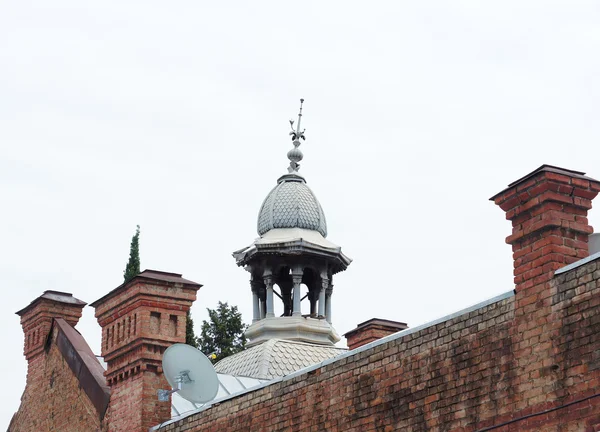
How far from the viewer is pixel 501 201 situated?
1345 cm

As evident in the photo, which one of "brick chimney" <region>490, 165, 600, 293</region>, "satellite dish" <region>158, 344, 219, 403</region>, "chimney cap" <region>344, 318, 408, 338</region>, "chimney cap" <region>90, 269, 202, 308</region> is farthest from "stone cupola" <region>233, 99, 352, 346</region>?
"brick chimney" <region>490, 165, 600, 293</region>

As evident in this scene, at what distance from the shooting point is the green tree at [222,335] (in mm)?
49375

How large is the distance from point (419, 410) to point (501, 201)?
267 cm

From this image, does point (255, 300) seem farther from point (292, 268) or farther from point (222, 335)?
point (222, 335)

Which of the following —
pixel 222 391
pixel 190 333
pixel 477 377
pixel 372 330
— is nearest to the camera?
pixel 477 377

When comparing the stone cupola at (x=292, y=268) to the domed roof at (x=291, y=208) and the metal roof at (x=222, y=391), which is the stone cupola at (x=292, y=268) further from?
the metal roof at (x=222, y=391)

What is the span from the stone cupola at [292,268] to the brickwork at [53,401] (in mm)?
9909

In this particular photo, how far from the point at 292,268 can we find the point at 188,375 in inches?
576

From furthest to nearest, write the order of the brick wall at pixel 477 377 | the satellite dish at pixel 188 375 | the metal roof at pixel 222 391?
the metal roof at pixel 222 391, the satellite dish at pixel 188 375, the brick wall at pixel 477 377

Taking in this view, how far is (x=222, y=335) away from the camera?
49.9 m

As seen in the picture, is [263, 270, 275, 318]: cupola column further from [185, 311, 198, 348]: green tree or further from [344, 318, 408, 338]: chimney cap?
[185, 311, 198, 348]: green tree

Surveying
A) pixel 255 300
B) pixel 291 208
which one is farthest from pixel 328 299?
pixel 291 208

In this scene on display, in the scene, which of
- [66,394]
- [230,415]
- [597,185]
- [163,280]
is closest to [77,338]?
[66,394]

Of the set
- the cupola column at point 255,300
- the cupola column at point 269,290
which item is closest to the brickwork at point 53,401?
the cupola column at point 269,290
